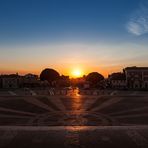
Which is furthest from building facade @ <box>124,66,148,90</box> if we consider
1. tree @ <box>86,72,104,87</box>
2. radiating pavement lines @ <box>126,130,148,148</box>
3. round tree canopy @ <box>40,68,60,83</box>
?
radiating pavement lines @ <box>126,130,148,148</box>

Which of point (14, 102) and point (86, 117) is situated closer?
point (86, 117)

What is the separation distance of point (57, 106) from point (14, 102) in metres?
8.45

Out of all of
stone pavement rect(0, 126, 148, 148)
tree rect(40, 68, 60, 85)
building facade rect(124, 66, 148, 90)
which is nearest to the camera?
stone pavement rect(0, 126, 148, 148)

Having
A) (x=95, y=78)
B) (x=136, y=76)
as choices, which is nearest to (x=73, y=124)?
(x=136, y=76)

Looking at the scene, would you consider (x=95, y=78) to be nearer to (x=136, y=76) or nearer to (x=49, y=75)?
(x=49, y=75)

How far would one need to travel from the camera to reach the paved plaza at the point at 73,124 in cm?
1334

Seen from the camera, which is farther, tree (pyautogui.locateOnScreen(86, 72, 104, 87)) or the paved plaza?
tree (pyautogui.locateOnScreen(86, 72, 104, 87))

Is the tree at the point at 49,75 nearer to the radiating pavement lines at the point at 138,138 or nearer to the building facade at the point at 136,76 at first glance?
the building facade at the point at 136,76

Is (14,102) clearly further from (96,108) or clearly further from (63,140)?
(63,140)

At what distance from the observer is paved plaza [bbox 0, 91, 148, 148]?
13.3 metres

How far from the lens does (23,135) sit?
1442cm

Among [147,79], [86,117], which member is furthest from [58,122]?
[147,79]

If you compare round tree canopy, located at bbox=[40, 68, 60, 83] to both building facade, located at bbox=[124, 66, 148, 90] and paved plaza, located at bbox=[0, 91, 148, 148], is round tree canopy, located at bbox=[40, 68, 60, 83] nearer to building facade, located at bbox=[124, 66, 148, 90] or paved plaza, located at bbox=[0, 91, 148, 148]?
building facade, located at bbox=[124, 66, 148, 90]

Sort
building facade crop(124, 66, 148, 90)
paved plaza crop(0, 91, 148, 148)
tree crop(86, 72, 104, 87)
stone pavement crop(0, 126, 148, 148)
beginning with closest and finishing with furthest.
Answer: stone pavement crop(0, 126, 148, 148) → paved plaza crop(0, 91, 148, 148) → building facade crop(124, 66, 148, 90) → tree crop(86, 72, 104, 87)
